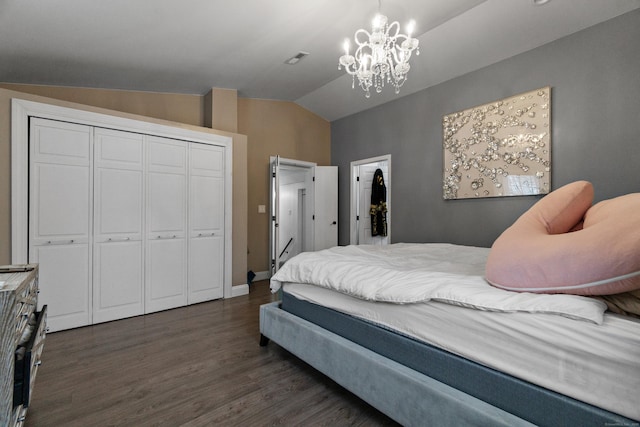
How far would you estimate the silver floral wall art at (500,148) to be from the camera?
3.14 meters

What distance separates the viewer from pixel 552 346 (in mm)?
1027

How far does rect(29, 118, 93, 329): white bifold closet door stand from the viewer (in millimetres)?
2650

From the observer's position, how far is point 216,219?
12.5ft

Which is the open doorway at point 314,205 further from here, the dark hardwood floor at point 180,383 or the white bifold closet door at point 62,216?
the white bifold closet door at point 62,216

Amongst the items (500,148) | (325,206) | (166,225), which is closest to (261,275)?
(325,206)

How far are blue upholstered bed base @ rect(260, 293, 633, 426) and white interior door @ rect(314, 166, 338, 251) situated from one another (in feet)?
10.8

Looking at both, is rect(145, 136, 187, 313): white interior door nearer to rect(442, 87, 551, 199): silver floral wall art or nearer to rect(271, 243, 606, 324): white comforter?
rect(271, 243, 606, 324): white comforter

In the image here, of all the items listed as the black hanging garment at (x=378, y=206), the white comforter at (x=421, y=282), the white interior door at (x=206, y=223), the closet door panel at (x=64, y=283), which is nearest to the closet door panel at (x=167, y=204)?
the white interior door at (x=206, y=223)

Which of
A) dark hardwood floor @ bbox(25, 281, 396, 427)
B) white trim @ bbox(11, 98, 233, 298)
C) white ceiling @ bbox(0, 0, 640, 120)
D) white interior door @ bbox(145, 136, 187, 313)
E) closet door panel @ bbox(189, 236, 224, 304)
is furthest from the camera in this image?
closet door panel @ bbox(189, 236, 224, 304)

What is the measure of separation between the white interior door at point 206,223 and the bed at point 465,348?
81.6 inches

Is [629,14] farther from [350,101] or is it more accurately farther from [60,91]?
[60,91]

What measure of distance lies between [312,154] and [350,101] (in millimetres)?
1147

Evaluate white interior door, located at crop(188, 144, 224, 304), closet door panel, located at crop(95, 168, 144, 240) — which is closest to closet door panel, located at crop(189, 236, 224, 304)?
white interior door, located at crop(188, 144, 224, 304)

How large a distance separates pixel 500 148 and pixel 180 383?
3.76 m
